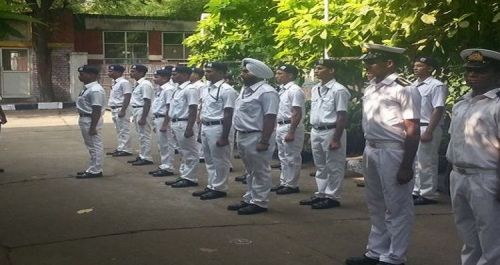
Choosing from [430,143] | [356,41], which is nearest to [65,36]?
[356,41]

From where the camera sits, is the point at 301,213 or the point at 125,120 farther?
the point at 125,120

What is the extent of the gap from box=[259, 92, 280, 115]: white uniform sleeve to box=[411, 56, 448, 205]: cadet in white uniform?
1757mm

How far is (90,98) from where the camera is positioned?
9.11 meters

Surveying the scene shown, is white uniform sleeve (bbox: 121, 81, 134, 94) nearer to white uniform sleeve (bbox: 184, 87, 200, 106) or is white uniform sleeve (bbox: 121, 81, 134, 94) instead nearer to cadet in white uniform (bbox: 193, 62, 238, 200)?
white uniform sleeve (bbox: 184, 87, 200, 106)

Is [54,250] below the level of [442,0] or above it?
below

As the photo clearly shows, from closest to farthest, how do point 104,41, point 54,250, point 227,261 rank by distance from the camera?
1. point 227,261
2. point 54,250
3. point 104,41

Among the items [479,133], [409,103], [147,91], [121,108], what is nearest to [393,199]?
[409,103]

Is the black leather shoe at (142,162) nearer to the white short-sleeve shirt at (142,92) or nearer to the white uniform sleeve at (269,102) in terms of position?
the white short-sleeve shirt at (142,92)

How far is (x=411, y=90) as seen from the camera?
4.69 metres

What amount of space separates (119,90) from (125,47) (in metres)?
18.3

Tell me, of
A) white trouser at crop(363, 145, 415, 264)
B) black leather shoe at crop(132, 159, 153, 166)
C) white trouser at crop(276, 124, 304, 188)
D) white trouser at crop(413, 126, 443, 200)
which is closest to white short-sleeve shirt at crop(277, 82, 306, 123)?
white trouser at crop(276, 124, 304, 188)

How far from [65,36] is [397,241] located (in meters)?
24.1

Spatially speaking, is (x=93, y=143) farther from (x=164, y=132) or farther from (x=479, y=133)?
(x=479, y=133)

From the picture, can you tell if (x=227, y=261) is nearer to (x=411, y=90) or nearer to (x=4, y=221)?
(x=411, y=90)
